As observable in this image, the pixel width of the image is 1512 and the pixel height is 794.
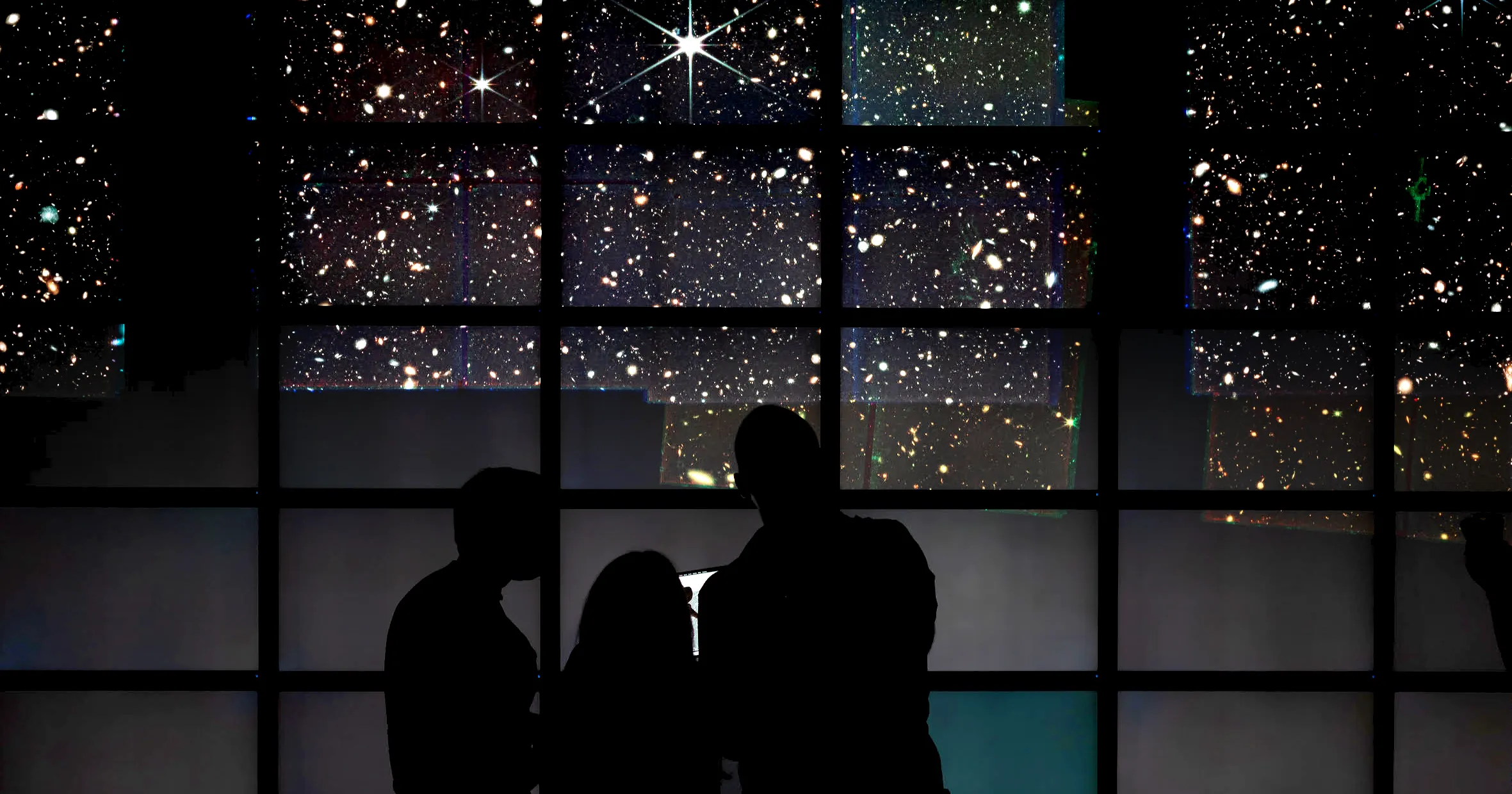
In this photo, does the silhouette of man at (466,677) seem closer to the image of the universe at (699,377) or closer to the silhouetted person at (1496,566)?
Result: the image of the universe at (699,377)

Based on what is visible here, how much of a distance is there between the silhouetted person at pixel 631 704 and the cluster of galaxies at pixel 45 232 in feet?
6.81

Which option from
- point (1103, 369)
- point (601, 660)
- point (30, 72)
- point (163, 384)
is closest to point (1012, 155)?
point (1103, 369)

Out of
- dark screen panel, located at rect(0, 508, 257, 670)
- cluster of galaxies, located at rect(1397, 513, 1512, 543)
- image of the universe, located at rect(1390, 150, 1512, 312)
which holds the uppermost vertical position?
image of the universe, located at rect(1390, 150, 1512, 312)

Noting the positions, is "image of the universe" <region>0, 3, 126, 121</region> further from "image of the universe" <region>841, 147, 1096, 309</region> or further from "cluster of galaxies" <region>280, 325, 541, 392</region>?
"image of the universe" <region>841, 147, 1096, 309</region>

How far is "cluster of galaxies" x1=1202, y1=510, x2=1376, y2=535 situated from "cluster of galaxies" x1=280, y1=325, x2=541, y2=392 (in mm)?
2170

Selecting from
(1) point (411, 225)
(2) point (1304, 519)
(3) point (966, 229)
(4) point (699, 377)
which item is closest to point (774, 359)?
(4) point (699, 377)

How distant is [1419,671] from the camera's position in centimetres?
268

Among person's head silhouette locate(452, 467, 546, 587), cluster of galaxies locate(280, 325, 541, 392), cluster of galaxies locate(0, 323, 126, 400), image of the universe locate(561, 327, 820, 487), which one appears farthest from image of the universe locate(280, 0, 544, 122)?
person's head silhouette locate(452, 467, 546, 587)

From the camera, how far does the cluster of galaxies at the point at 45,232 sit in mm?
2605

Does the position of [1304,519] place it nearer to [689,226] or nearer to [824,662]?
[824,662]

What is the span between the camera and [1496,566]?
7.60 feet

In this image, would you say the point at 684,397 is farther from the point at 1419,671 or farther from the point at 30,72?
the point at 1419,671

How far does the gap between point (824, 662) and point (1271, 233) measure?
212cm

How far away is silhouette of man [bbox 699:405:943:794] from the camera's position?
5.03 feet
